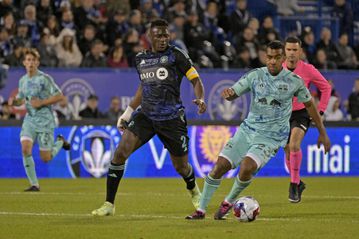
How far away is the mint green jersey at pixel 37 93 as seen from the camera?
695 inches

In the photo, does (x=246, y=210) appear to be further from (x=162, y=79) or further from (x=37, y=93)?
(x=37, y=93)

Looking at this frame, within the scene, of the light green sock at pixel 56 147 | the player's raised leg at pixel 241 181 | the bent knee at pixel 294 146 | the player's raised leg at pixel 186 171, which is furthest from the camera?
the light green sock at pixel 56 147

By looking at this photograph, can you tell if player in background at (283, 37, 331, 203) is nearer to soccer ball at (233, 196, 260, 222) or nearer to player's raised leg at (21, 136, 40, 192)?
soccer ball at (233, 196, 260, 222)

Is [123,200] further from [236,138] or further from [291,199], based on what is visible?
[236,138]

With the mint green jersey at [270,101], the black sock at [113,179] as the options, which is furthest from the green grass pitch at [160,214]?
the mint green jersey at [270,101]

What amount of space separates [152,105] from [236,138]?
121 centimetres

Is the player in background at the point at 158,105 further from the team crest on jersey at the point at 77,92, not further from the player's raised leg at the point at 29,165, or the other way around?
the team crest on jersey at the point at 77,92

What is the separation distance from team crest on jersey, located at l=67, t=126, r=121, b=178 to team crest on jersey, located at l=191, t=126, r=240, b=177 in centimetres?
172

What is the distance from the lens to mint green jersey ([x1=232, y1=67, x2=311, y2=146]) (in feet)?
38.4

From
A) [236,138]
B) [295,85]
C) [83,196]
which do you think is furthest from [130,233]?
[83,196]

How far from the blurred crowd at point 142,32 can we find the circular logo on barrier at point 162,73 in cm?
1060

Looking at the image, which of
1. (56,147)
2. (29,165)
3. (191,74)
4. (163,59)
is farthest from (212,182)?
(56,147)

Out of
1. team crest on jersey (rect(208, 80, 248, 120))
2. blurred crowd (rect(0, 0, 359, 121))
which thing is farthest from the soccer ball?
team crest on jersey (rect(208, 80, 248, 120))

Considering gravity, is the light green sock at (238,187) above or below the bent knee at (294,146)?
above
